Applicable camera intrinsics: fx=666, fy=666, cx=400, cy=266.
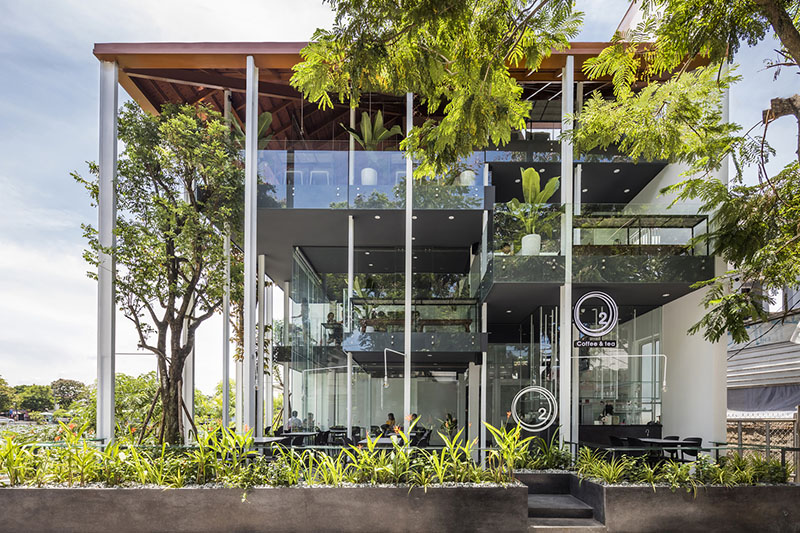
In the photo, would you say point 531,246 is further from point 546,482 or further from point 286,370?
point 286,370


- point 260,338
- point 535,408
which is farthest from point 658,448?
point 260,338

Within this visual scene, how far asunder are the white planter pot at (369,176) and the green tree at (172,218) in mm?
2457

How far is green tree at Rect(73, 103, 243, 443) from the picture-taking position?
40.8ft

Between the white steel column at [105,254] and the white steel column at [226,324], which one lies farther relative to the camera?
the white steel column at [226,324]

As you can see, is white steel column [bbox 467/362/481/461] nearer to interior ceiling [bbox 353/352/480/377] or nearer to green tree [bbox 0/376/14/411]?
interior ceiling [bbox 353/352/480/377]

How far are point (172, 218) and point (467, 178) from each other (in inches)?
221

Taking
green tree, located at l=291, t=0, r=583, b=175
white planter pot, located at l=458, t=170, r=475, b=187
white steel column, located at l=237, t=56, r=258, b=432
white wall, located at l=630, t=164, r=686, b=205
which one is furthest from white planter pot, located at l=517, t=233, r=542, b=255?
green tree, located at l=291, t=0, r=583, b=175

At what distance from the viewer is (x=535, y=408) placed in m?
13.0

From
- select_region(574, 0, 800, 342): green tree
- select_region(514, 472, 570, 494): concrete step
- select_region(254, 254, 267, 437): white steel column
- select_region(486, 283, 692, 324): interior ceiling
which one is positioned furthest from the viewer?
select_region(254, 254, 267, 437): white steel column

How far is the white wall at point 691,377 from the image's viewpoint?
→ 38.1 feet

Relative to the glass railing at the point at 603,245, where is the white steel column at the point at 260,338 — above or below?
below

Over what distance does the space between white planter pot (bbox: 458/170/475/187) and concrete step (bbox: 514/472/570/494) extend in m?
5.42

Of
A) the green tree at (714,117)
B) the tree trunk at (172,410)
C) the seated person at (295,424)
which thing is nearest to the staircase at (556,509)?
the green tree at (714,117)

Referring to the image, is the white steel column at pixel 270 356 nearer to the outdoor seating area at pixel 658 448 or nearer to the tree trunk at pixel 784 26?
the outdoor seating area at pixel 658 448
